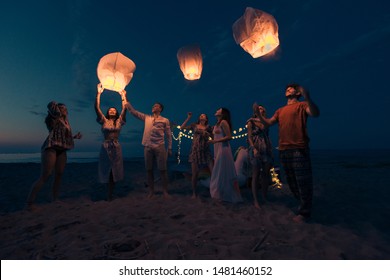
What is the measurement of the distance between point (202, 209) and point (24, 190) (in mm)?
5923

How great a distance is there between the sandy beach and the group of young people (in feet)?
1.53

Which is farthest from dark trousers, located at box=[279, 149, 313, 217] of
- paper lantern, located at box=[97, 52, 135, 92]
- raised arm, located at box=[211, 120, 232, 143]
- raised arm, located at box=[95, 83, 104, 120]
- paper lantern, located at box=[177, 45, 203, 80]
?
raised arm, located at box=[95, 83, 104, 120]

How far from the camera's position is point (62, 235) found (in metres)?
2.99

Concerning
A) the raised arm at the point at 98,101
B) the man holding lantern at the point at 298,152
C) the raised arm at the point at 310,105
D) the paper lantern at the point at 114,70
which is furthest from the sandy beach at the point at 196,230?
the paper lantern at the point at 114,70

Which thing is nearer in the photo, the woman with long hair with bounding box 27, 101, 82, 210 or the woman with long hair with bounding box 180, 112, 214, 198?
the woman with long hair with bounding box 27, 101, 82, 210

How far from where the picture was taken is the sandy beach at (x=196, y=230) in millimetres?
2488

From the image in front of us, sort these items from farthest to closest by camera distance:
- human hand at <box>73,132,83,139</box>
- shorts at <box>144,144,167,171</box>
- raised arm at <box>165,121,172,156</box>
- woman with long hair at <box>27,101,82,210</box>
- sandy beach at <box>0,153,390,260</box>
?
raised arm at <box>165,121,172,156</box>
shorts at <box>144,144,167,171</box>
human hand at <box>73,132,83,139</box>
woman with long hair at <box>27,101,82,210</box>
sandy beach at <box>0,153,390,260</box>

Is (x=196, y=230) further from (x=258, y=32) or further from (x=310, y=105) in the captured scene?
(x=258, y=32)

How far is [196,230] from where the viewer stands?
124 inches

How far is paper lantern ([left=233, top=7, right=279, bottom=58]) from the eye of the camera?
421cm

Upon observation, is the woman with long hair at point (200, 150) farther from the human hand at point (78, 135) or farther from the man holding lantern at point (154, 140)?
the human hand at point (78, 135)

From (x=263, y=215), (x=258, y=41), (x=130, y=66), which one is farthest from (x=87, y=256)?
(x=258, y=41)

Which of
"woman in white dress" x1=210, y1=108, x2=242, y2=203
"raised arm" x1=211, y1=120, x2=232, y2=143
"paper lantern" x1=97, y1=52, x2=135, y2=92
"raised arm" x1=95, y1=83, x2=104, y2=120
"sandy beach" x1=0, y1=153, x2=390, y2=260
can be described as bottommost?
"sandy beach" x1=0, y1=153, x2=390, y2=260

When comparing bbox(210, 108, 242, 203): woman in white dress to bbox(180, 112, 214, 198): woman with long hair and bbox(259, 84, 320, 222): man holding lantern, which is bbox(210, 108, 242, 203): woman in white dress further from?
bbox(259, 84, 320, 222): man holding lantern
